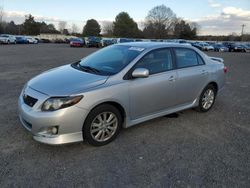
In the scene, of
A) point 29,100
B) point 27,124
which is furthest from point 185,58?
point 27,124

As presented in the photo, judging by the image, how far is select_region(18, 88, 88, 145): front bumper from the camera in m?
3.27

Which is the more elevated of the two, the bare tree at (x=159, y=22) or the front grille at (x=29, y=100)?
the bare tree at (x=159, y=22)

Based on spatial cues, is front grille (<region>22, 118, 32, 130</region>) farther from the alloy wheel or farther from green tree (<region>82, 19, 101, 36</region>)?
green tree (<region>82, 19, 101, 36</region>)

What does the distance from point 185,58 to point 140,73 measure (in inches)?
60.5

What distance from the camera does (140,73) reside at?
12.6ft

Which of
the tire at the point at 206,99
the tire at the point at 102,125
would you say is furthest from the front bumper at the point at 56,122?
the tire at the point at 206,99

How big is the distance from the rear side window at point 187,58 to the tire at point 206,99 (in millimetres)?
651

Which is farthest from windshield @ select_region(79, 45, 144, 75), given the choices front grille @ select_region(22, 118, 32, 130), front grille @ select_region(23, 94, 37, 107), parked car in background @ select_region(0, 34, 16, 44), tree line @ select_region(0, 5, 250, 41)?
tree line @ select_region(0, 5, 250, 41)

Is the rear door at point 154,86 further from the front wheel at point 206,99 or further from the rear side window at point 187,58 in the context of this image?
the front wheel at point 206,99

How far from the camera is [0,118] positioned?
4.73 meters

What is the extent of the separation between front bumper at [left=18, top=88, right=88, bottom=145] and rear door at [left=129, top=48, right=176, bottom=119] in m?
0.97

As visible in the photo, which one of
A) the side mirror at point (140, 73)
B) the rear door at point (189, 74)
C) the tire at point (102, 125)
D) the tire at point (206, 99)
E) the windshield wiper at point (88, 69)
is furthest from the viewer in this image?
the tire at point (206, 99)

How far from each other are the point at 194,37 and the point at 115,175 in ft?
284

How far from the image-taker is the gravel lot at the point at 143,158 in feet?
9.66
